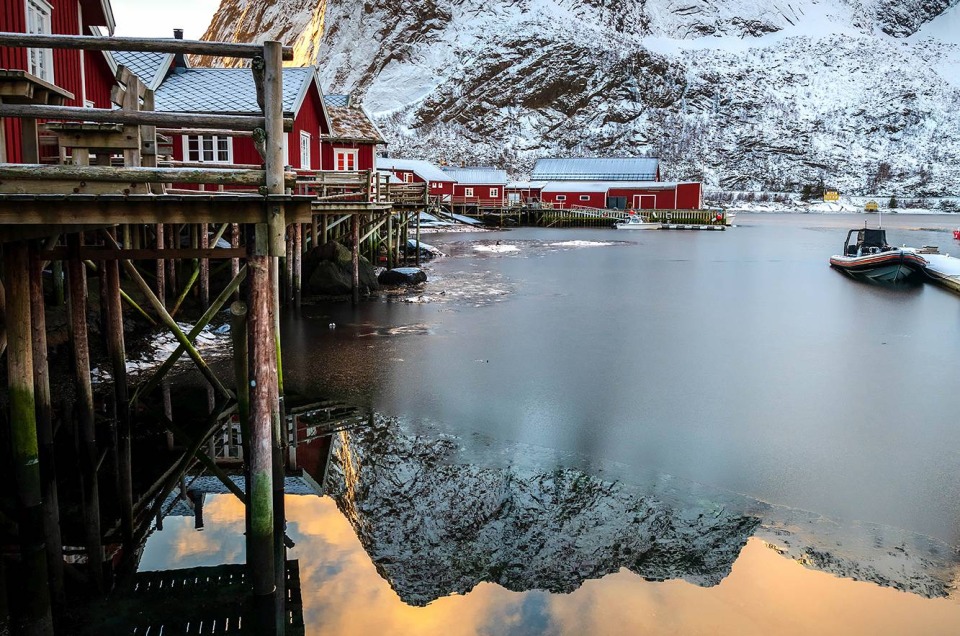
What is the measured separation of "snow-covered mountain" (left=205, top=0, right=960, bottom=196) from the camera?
154 m

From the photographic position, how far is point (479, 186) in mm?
84250

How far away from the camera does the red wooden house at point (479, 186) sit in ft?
275

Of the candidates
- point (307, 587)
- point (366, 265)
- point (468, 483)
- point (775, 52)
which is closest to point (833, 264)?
point (366, 265)

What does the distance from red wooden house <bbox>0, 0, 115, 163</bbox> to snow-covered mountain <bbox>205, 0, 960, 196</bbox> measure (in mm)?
130280

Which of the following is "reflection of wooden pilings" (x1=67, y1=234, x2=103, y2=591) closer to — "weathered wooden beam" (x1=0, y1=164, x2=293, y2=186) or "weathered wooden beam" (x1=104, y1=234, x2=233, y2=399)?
"weathered wooden beam" (x1=104, y1=234, x2=233, y2=399)

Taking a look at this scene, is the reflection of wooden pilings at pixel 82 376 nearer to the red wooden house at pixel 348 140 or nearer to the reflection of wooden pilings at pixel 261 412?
the reflection of wooden pilings at pixel 261 412

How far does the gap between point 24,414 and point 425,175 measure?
72.2 m

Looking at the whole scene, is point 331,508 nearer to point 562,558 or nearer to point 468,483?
point 468,483

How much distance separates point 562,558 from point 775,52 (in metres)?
197

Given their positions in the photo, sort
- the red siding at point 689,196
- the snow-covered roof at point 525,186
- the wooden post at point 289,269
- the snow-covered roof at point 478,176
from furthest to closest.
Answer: the snow-covered roof at point 525,186 → the snow-covered roof at point 478,176 → the red siding at point 689,196 → the wooden post at point 289,269

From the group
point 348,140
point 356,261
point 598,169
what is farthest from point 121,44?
point 598,169

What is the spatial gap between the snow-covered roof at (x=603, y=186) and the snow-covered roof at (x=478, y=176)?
5.45 m

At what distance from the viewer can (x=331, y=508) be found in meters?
9.66

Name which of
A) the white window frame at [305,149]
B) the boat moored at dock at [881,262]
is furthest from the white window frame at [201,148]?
the boat moored at dock at [881,262]
